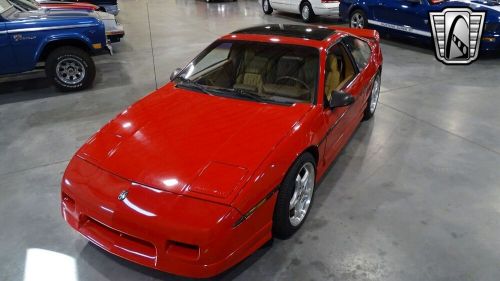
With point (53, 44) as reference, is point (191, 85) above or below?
below

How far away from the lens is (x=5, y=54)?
5.16 m

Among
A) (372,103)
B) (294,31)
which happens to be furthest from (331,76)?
(372,103)

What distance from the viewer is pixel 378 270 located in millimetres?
2369

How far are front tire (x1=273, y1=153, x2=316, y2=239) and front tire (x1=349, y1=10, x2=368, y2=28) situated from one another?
7.04m

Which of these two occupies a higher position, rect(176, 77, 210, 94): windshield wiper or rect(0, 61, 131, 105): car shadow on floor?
rect(176, 77, 210, 94): windshield wiper

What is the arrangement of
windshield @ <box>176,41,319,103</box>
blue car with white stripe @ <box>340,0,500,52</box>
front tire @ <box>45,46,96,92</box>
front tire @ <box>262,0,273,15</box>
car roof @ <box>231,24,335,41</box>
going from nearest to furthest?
windshield @ <box>176,41,319,103</box> < car roof @ <box>231,24,335,41</box> < front tire @ <box>45,46,96,92</box> < blue car with white stripe @ <box>340,0,500,52</box> < front tire @ <box>262,0,273,15</box>

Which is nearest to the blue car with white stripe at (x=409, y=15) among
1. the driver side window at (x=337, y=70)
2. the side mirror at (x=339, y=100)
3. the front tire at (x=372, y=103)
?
the front tire at (x=372, y=103)

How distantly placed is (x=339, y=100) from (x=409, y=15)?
5965 mm

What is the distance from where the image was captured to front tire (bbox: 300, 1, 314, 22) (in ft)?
35.0

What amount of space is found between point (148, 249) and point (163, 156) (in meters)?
0.57

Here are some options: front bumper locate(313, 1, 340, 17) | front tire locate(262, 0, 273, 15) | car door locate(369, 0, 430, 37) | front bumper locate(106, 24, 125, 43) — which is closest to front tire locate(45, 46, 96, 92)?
front bumper locate(106, 24, 125, 43)

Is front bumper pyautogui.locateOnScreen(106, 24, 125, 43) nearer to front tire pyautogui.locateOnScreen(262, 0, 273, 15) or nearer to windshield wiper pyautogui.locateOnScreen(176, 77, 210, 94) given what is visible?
windshield wiper pyautogui.locateOnScreen(176, 77, 210, 94)

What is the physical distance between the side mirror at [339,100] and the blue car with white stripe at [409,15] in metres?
5.61

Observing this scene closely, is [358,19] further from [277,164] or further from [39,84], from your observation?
[277,164]
